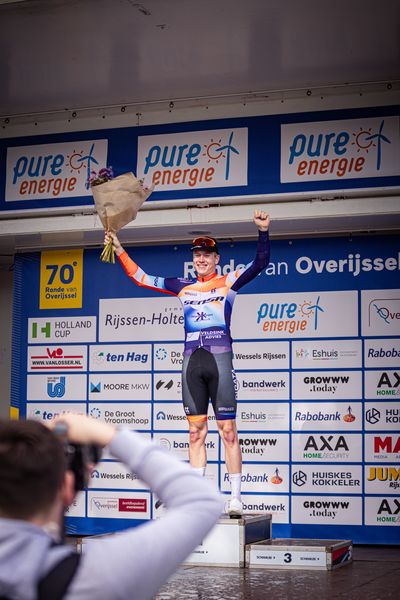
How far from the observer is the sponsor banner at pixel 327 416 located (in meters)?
5.91

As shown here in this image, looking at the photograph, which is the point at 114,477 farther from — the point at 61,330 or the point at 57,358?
the point at 61,330

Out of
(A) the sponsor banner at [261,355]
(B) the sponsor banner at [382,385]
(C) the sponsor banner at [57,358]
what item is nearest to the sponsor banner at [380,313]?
(B) the sponsor banner at [382,385]

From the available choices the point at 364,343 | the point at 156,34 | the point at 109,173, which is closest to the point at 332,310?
the point at 364,343

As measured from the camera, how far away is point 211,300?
16.2 feet

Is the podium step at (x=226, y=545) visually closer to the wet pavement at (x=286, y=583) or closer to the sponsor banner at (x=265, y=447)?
the wet pavement at (x=286, y=583)

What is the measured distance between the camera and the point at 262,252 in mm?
4781

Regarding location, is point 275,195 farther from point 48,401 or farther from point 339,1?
point 48,401

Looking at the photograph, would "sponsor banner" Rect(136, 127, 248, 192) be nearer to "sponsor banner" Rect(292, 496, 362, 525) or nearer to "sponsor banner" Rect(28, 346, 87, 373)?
"sponsor banner" Rect(28, 346, 87, 373)

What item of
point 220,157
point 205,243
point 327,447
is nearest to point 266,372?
point 327,447

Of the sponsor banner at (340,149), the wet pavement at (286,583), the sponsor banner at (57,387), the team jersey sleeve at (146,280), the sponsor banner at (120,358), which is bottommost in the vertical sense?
the wet pavement at (286,583)

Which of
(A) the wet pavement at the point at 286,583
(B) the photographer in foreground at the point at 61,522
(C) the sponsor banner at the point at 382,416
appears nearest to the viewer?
(B) the photographer in foreground at the point at 61,522

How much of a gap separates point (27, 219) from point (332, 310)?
122 inches

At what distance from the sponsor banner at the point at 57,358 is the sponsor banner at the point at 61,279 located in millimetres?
178

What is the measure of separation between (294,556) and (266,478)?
154 cm
